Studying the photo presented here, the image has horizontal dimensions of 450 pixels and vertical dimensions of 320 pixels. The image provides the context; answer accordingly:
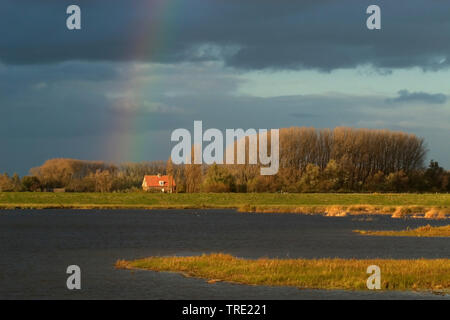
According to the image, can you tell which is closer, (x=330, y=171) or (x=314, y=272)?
(x=314, y=272)

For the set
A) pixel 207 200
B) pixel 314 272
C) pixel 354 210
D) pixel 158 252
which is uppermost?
pixel 314 272

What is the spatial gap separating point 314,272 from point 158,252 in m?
19.3

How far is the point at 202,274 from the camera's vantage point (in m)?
36.5

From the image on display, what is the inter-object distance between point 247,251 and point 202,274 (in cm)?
1582

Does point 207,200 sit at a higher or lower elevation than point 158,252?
lower

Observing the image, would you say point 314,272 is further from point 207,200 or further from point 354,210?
point 207,200

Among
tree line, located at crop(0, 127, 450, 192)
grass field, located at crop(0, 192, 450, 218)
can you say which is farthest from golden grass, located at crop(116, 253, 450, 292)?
tree line, located at crop(0, 127, 450, 192)

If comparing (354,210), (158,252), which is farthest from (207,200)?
(158,252)

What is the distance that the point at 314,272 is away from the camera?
34.7 metres

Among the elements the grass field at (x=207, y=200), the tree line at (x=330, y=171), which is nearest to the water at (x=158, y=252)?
the grass field at (x=207, y=200)

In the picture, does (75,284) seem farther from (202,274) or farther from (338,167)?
(338,167)

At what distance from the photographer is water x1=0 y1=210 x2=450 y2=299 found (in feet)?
103

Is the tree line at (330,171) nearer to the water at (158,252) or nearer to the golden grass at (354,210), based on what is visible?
the golden grass at (354,210)

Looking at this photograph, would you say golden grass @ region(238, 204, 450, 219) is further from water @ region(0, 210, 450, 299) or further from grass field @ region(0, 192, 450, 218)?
water @ region(0, 210, 450, 299)
